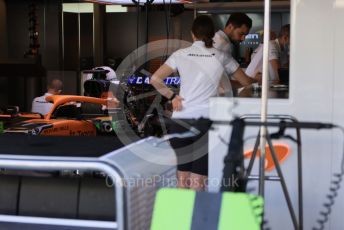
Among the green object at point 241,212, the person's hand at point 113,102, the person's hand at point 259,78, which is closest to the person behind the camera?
the green object at point 241,212

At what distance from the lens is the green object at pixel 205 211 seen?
6.08ft

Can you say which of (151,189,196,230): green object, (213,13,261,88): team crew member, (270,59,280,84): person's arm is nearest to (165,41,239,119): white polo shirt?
(213,13,261,88): team crew member

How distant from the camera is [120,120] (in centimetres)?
586

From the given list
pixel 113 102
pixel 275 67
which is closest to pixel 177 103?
pixel 275 67

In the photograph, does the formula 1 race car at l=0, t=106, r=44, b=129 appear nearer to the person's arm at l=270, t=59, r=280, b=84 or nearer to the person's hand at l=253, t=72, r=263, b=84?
the person's hand at l=253, t=72, r=263, b=84

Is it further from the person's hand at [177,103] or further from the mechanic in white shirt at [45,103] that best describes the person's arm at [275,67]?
the mechanic in white shirt at [45,103]

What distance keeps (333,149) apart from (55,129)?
260cm

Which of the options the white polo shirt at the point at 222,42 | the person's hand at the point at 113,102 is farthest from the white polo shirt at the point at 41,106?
the white polo shirt at the point at 222,42

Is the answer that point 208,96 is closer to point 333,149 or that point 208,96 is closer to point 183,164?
point 183,164

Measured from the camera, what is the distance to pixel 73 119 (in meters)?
5.31

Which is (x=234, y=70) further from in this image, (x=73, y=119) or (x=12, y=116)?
(x=12, y=116)

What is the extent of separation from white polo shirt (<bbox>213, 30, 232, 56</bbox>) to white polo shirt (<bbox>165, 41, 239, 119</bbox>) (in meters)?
0.26

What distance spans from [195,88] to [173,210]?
1.50m

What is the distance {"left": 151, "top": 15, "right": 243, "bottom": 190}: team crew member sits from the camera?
3.30 metres
